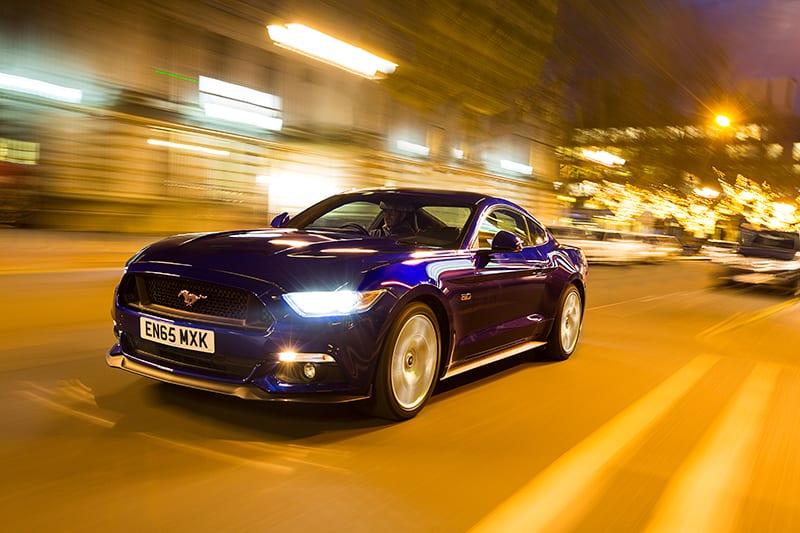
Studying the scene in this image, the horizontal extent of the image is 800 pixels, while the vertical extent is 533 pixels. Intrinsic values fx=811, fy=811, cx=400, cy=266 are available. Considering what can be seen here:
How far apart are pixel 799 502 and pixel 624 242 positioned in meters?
21.9

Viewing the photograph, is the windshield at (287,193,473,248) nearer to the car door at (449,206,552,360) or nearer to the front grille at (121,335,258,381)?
the car door at (449,206,552,360)

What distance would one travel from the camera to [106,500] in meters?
3.19

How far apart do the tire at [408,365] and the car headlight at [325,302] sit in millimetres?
329

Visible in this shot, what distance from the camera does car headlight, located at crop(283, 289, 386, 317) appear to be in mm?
4148

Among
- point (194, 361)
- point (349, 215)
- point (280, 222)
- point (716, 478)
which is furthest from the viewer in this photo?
point (280, 222)

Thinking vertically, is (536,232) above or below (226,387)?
above

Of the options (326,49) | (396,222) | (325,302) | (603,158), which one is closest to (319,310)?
(325,302)

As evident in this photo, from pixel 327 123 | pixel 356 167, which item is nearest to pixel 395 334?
pixel 356 167

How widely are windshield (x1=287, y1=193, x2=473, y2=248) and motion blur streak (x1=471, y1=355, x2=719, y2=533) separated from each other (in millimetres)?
1650

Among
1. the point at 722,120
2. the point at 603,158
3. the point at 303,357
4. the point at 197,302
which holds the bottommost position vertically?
the point at 303,357

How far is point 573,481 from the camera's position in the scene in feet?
12.6

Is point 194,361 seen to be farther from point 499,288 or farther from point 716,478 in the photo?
point 716,478

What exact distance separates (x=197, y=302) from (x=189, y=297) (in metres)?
0.06

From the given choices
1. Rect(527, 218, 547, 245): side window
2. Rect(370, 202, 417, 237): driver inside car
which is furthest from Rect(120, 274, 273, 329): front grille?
Rect(527, 218, 547, 245): side window
